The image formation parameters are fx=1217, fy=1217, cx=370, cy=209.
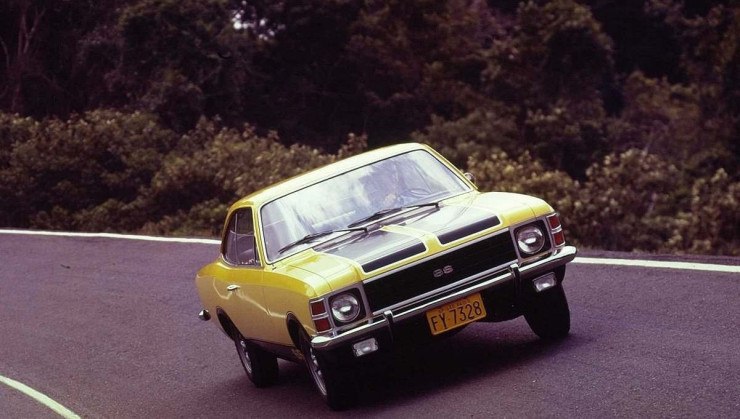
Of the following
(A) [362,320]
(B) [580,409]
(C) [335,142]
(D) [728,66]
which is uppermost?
(A) [362,320]

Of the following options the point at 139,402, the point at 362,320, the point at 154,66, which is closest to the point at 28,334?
the point at 139,402

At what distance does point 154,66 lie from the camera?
33.2 m

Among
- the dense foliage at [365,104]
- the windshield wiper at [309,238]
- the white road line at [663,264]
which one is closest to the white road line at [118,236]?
the dense foliage at [365,104]

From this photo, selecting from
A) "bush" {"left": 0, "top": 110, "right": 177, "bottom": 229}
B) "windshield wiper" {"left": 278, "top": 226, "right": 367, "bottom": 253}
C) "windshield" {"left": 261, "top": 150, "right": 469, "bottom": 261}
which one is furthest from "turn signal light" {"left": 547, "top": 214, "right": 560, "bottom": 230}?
"bush" {"left": 0, "top": 110, "right": 177, "bottom": 229}

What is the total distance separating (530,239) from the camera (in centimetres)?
795

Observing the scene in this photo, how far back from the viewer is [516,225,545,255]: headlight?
7.91 m

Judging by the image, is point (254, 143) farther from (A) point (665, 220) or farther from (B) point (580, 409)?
(B) point (580, 409)

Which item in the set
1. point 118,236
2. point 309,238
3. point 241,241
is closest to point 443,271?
point 309,238

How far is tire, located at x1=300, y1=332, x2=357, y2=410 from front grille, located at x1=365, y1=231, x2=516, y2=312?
51 centimetres

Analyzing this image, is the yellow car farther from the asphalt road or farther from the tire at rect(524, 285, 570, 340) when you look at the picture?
the asphalt road

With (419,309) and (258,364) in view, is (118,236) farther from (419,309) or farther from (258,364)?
(419,309)

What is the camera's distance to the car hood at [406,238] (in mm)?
7520

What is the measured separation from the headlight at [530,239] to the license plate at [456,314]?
20.3 inches

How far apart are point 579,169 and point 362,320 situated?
72.3 feet
